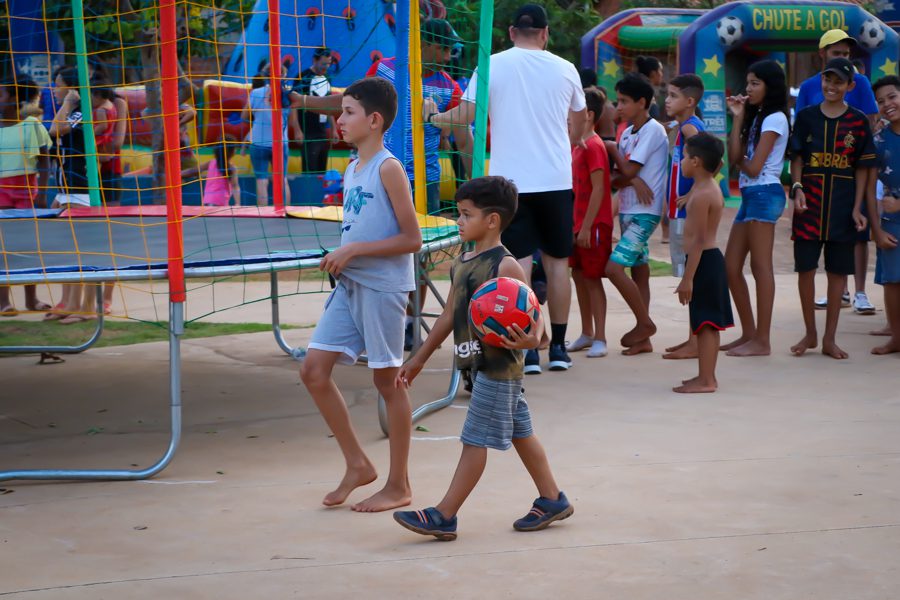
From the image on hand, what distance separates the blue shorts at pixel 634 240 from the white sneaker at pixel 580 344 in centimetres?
59

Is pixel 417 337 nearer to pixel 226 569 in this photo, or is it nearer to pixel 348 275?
pixel 348 275

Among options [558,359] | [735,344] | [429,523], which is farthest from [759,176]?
[429,523]

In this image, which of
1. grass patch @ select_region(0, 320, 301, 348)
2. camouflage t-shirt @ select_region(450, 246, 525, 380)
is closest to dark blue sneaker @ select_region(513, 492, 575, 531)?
camouflage t-shirt @ select_region(450, 246, 525, 380)

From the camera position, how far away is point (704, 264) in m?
6.31

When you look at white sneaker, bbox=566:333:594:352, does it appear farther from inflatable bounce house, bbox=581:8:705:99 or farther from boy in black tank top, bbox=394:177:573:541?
inflatable bounce house, bbox=581:8:705:99

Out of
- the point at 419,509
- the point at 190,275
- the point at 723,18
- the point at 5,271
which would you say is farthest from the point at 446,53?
the point at 723,18

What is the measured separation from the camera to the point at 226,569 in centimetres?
355

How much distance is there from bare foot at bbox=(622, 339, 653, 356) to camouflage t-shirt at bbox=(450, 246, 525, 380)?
139 inches

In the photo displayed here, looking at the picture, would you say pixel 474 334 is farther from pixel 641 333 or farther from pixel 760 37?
pixel 760 37

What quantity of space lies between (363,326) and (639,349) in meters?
3.48

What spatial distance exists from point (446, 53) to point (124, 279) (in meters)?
2.66

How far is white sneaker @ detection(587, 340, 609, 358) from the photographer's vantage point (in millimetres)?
7250

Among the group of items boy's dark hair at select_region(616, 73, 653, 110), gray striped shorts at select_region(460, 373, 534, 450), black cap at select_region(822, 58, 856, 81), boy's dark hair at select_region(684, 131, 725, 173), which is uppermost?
black cap at select_region(822, 58, 856, 81)

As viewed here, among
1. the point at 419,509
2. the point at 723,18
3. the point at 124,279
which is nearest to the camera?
the point at 419,509
